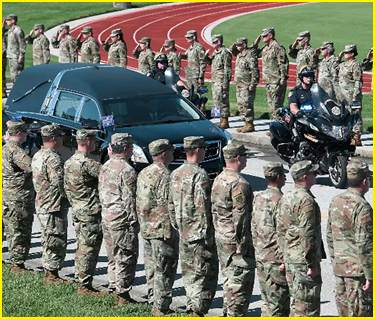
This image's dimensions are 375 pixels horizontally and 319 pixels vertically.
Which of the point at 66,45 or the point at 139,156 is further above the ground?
the point at 66,45

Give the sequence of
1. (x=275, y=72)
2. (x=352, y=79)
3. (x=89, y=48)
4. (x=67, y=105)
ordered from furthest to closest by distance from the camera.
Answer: (x=89, y=48) < (x=275, y=72) < (x=352, y=79) < (x=67, y=105)

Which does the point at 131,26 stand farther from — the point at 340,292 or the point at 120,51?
the point at 340,292

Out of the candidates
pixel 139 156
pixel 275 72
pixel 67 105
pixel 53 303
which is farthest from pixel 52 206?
pixel 275 72

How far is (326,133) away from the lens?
15664mm

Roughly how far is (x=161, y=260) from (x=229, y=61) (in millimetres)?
12328

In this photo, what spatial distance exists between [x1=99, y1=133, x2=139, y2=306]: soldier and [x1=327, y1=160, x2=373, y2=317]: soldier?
8.59ft

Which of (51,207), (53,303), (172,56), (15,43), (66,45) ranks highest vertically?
(15,43)

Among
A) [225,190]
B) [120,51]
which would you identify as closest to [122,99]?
[225,190]

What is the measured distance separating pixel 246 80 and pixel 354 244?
41.6ft

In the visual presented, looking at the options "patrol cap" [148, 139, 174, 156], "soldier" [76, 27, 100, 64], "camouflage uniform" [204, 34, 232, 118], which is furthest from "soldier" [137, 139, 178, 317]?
"soldier" [76, 27, 100, 64]

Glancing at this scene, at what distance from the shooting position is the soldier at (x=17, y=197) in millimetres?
11875

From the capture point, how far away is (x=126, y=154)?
10430 mm

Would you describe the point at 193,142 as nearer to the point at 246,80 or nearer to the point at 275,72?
the point at 275,72

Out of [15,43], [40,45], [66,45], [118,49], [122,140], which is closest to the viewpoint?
[122,140]
